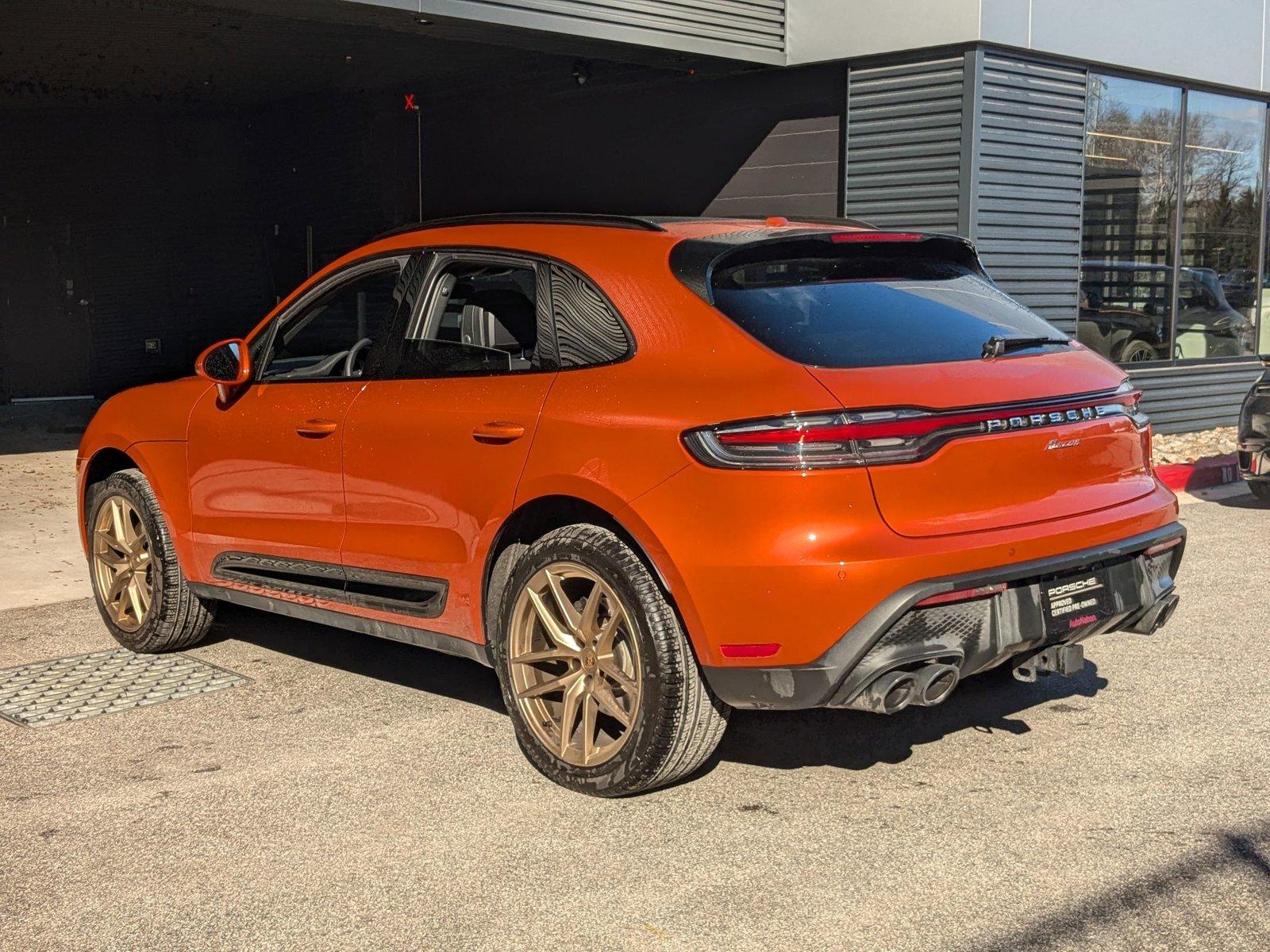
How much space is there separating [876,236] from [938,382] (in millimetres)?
745

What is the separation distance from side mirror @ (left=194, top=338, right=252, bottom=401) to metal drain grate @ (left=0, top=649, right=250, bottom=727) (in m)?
1.15

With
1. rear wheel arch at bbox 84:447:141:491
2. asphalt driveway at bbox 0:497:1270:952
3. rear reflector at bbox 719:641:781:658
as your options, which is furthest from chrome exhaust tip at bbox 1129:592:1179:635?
rear wheel arch at bbox 84:447:141:491

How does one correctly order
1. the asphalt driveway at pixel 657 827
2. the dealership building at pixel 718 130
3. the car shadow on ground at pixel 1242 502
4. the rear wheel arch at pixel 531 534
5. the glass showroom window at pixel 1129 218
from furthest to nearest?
the glass showroom window at pixel 1129 218 → the dealership building at pixel 718 130 → the car shadow on ground at pixel 1242 502 → the rear wheel arch at pixel 531 534 → the asphalt driveway at pixel 657 827

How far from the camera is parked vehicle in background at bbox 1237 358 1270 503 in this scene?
971 cm

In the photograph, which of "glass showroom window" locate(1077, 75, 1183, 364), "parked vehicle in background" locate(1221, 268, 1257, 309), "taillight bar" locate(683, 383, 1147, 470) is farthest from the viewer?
"parked vehicle in background" locate(1221, 268, 1257, 309)

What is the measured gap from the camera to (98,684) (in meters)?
5.77

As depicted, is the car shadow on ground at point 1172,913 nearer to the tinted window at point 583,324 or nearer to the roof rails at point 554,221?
the tinted window at point 583,324

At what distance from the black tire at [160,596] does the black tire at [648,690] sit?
229cm

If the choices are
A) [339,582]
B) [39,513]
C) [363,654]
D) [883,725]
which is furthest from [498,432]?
[39,513]

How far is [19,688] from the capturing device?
18.7ft

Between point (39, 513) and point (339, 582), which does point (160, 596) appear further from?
point (39, 513)

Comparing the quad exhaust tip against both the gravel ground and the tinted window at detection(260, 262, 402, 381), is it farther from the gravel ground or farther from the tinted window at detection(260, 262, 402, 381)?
the gravel ground

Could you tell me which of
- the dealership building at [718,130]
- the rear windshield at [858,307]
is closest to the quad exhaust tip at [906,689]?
the rear windshield at [858,307]

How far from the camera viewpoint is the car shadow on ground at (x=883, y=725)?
4758 millimetres
